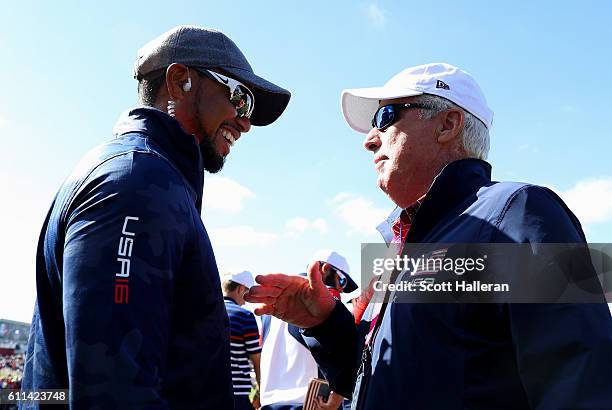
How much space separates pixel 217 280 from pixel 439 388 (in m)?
0.89

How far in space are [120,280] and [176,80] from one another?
1195 mm

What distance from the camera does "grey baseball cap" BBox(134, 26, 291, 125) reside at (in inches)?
101

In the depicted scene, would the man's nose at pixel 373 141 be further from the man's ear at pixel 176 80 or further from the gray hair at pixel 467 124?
the man's ear at pixel 176 80

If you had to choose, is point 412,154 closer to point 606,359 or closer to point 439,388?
point 439,388

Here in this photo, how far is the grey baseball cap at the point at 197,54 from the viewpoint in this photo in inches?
101

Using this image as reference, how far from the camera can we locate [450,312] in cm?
200

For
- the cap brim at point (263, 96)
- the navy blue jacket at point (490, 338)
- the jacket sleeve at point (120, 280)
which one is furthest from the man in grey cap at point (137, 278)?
the navy blue jacket at point (490, 338)

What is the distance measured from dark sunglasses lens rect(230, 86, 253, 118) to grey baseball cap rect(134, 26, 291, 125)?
0.05 metres

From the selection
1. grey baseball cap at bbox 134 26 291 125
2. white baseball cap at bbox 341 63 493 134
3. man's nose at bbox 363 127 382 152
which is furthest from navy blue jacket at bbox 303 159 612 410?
grey baseball cap at bbox 134 26 291 125

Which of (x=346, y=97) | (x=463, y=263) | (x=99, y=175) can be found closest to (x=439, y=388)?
(x=463, y=263)

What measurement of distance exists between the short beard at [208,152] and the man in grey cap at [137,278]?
0.18ft

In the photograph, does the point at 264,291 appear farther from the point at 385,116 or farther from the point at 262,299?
the point at 385,116

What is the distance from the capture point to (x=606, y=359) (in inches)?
63.2

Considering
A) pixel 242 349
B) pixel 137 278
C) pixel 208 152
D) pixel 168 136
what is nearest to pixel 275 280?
pixel 208 152
